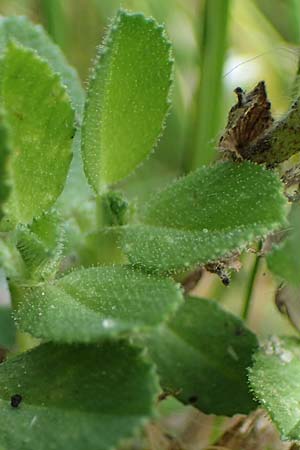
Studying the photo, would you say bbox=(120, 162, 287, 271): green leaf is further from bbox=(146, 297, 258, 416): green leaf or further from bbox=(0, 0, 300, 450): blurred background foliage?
bbox=(0, 0, 300, 450): blurred background foliage

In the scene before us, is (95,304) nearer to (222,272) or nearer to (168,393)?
(222,272)

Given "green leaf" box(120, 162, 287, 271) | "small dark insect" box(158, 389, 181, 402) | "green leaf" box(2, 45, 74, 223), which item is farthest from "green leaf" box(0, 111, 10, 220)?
"small dark insect" box(158, 389, 181, 402)

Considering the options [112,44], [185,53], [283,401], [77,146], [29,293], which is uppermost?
[185,53]

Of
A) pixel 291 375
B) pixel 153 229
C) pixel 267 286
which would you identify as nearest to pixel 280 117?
pixel 153 229

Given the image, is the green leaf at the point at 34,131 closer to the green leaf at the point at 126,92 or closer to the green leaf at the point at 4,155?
the green leaf at the point at 126,92

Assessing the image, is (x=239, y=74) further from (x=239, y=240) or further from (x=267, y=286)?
Answer: (x=239, y=240)

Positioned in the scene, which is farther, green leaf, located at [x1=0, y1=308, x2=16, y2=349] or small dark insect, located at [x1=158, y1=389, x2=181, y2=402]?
green leaf, located at [x1=0, y1=308, x2=16, y2=349]

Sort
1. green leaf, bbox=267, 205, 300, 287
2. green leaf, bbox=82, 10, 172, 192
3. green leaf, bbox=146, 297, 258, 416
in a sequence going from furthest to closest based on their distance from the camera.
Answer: green leaf, bbox=146, 297, 258, 416
green leaf, bbox=82, 10, 172, 192
green leaf, bbox=267, 205, 300, 287
